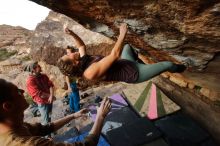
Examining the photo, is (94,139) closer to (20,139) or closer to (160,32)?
(20,139)

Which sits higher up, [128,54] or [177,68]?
[128,54]

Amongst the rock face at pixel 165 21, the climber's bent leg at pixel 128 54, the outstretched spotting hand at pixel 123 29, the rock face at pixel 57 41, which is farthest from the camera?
the rock face at pixel 57 41

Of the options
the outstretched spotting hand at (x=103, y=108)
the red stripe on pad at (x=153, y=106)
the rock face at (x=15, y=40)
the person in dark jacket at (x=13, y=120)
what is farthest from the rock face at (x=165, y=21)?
the rock face at (x=15, y=40)

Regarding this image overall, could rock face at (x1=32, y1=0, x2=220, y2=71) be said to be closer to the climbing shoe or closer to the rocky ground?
the climbing shoe

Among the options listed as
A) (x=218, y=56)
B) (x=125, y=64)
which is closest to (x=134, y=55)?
(x=125, y=64)

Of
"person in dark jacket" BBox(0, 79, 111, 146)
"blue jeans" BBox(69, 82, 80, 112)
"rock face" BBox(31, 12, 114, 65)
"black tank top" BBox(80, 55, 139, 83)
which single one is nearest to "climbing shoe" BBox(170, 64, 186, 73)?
"black tank top" BBox(80, 55, 139, 83)

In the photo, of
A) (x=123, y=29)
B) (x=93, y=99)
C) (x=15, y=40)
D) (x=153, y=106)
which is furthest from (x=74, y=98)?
(x=15, y=40)

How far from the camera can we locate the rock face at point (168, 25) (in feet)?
11.4

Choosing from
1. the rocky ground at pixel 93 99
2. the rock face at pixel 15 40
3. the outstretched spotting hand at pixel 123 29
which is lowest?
the rocky ground at pixel 93 99

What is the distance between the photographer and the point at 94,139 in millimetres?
3074

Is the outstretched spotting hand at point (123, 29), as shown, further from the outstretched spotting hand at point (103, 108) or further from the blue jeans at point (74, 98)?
the blue jeans at point (74, 98)

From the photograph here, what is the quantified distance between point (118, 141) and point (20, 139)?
148 inches

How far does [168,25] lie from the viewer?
407 cm

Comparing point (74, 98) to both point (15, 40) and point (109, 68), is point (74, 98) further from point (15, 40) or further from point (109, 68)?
point (15, 40)
